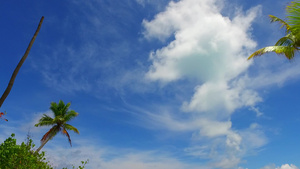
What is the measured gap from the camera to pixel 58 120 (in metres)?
42.2

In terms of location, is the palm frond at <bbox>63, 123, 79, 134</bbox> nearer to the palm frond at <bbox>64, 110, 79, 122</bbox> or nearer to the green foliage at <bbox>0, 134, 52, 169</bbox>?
the palm frond at <bbox>64, 110, 79, 122</bbox>

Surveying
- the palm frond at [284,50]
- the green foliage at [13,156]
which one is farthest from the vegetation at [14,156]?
the palm frond at [284,50]

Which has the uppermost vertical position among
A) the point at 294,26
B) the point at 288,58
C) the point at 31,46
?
the point at 288,58

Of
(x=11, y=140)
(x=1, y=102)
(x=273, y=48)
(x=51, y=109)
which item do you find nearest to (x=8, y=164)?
(x=11, y=140)

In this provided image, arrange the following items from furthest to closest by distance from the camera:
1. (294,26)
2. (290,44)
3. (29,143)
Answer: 1. (290,44)
2. (29,143)
3. (294,26)

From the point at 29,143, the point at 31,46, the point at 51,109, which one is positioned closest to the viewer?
the point at 31,46

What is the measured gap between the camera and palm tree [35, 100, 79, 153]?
41.1 meters

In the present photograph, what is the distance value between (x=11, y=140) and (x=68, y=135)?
3188 centimetres

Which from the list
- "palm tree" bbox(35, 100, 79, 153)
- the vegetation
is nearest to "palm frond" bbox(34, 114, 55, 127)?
"palm tree" bbox(35, 100, 79, 153)

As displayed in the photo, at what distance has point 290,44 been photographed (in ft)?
46.9

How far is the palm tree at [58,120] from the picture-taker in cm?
4109

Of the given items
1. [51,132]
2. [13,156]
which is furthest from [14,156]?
[51,132]

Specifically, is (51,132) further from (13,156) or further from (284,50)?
(284,50)

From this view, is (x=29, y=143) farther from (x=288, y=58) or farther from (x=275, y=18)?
(x=275, y=18)
